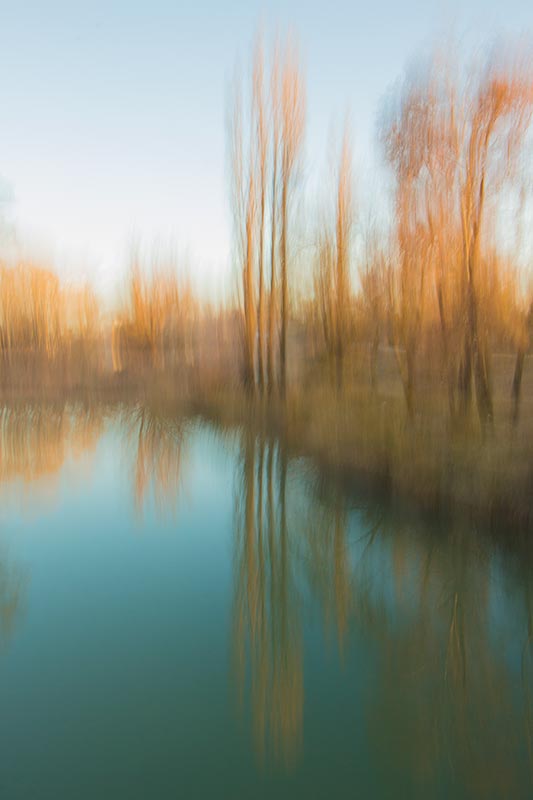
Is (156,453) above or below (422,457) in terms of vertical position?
below

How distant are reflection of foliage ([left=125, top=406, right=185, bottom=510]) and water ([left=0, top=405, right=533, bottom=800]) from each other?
43cm

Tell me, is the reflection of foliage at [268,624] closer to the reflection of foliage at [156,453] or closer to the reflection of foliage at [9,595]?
the reflection of foliage at [156,453]

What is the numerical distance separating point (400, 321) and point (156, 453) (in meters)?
4.22

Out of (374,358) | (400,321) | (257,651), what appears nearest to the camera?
(257,651)

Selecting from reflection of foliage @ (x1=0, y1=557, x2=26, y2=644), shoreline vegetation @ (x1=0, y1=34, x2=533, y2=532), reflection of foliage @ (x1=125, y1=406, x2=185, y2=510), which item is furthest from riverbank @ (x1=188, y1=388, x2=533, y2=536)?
reflection of foliage @ (x1=0, y1=557, x2=26, y2=644)

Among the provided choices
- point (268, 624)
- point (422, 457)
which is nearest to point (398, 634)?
point (268, 624)

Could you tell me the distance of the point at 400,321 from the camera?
324 inches

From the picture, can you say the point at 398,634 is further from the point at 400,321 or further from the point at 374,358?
the point at 374,358

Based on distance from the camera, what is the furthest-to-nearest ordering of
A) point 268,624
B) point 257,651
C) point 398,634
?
point 268,624
point 398,634
point 257,651

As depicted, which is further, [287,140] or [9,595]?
[287,140]

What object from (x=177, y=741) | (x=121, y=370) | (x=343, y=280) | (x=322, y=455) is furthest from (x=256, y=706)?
(x=121, y=370)

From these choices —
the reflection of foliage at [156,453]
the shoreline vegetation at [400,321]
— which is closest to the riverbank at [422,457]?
the shoreline vegetation at [400,321]

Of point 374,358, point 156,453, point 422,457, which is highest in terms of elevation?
point 374,358

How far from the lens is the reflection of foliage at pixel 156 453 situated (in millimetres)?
7305
